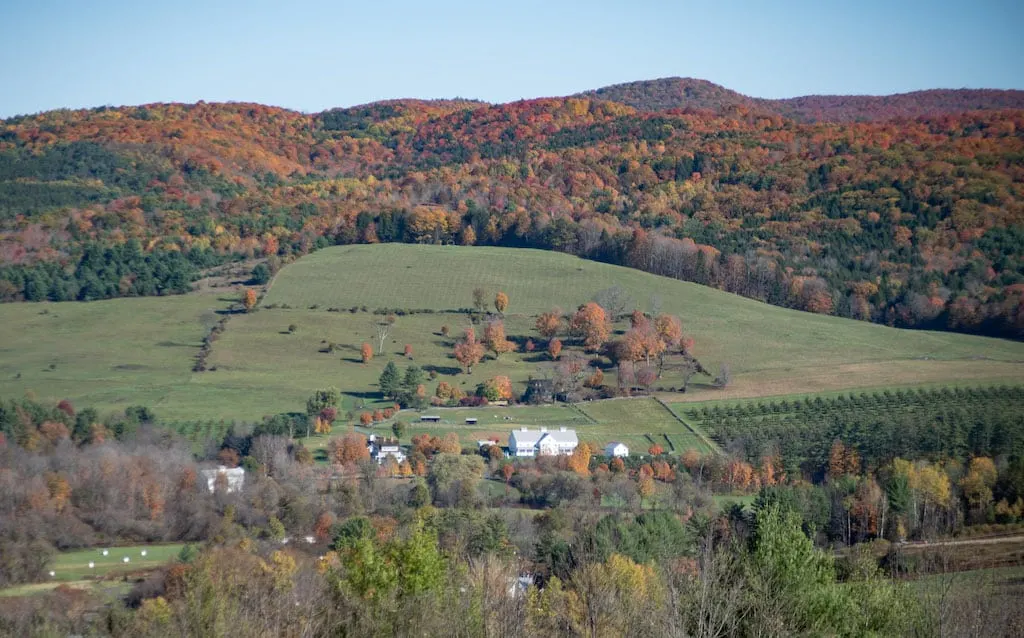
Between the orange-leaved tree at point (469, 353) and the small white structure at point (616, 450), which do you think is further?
the orange-leaved tree at point (469, 353)

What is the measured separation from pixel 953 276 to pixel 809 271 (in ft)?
31.3

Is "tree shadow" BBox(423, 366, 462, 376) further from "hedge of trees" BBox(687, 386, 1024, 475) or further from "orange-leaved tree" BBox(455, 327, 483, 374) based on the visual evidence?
"hedge of trees" BBox(687, 386, 1024, 475)

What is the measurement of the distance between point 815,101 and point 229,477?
121 metres

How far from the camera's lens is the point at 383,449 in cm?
4844

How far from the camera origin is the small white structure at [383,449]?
156 ft

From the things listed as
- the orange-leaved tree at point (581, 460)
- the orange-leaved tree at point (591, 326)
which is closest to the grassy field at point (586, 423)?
the orange-leaved tree at point (581, 460)

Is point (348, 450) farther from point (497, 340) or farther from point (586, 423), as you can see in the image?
point (497, 340)

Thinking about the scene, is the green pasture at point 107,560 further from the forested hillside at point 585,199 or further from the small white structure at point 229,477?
the forested hillside at point 585,199

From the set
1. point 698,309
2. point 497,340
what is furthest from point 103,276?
point 698,309

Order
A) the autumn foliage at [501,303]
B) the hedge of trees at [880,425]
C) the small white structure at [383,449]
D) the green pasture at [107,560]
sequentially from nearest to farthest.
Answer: the green pasture at [107,560], the hedge of trees at [880,425], the small white structure at [383,449], the autumn foliage at [501,303]

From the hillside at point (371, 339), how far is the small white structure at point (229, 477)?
23.8 ft

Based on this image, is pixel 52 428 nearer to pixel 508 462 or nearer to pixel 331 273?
pixel 508 462

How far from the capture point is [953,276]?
250 feet

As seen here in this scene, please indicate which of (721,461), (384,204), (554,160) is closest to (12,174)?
(384,204)
